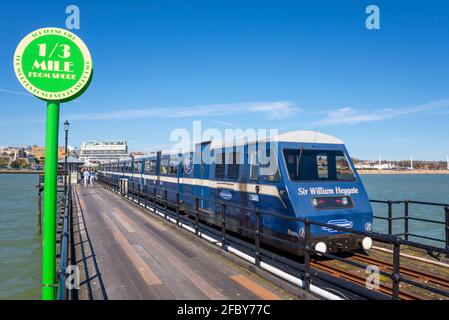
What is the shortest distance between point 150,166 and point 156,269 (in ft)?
52.7

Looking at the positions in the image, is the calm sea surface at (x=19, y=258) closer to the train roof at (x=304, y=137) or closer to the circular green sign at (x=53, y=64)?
the train roof at (x=304, y=137)

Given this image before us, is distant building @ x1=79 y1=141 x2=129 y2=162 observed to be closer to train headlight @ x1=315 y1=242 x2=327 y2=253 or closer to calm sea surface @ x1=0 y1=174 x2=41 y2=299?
calm sea surface @ x1=0 y1=174 x2=41 y2=299

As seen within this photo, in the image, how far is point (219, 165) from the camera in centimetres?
1155

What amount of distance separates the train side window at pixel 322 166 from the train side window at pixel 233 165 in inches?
91.2

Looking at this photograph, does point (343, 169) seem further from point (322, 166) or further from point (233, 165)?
point (233, 165)

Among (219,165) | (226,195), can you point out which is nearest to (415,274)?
(226,195)

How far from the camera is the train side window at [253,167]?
30.2 feet

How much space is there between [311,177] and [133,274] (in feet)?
14.9

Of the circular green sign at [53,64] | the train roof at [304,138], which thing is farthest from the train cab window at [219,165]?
the circular green sign at [53,64]

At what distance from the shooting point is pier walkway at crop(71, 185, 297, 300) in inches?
231

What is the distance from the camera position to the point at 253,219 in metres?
9.32
